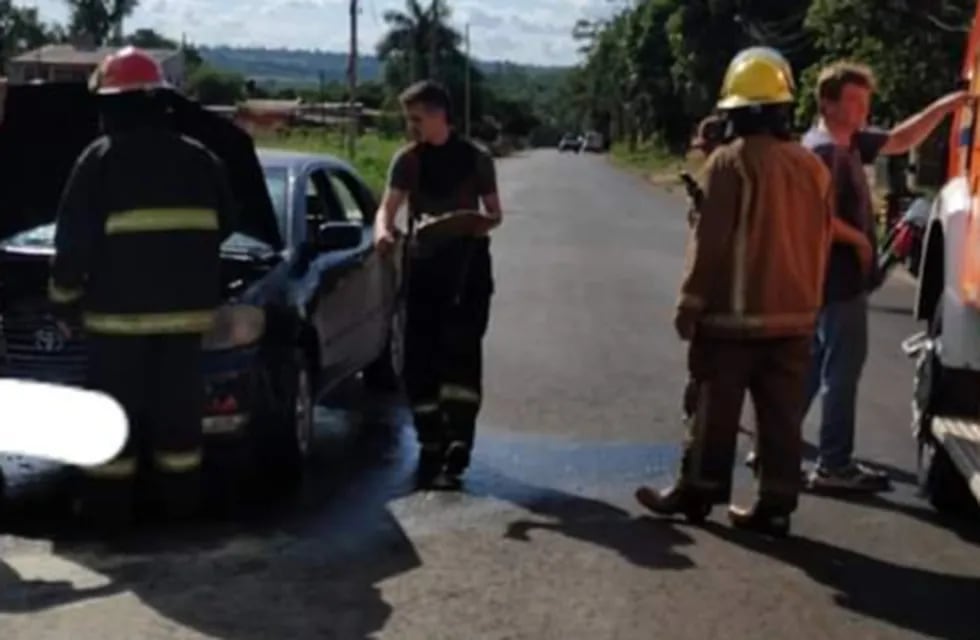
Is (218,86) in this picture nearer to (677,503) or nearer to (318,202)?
(318,202)

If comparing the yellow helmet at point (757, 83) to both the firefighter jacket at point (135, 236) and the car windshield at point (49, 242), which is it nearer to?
the firefighter jacket at point (135, 236)

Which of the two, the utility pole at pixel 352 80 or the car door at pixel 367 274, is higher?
the car door at pixel 367 274

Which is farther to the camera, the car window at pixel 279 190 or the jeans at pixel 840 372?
the car window at pixel 279 190

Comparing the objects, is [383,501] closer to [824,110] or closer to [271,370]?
[271,370]

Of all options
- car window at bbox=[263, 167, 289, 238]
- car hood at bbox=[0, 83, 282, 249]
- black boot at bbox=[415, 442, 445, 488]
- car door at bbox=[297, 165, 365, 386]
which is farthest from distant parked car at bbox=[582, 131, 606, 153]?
black boot at bbox=[415, 442, 445, 488]

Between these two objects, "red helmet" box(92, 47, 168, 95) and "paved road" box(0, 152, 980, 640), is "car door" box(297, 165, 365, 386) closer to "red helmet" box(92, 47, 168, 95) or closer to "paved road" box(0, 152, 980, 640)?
"paved road" box(0, 152, 980, 640)

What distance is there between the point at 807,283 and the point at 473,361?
6.23 ft

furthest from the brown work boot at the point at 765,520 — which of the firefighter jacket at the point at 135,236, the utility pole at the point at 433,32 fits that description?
the utility pole at the point at 433,32

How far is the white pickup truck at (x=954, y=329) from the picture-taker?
7824 mm

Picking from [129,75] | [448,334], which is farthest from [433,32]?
[129,75]

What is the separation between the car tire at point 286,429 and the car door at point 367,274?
1.48 metres

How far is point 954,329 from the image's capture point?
8.08 metres

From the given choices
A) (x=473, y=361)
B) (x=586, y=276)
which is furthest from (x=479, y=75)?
(x=473, y=361)

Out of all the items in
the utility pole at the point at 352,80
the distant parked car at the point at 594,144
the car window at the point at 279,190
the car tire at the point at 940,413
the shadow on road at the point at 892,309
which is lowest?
the distant parked car at the point at 594,144
